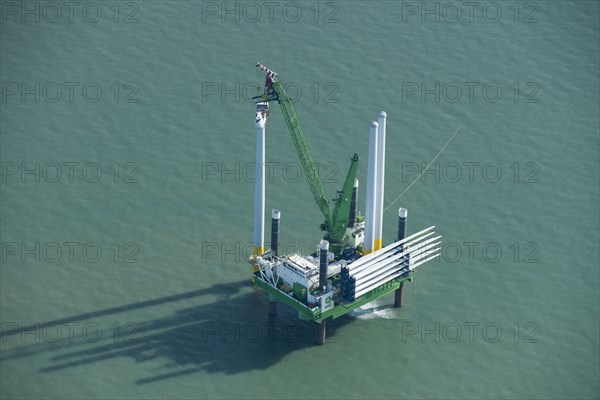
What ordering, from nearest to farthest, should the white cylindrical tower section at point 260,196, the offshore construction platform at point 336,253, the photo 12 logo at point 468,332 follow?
the offshore construction platform at point 336,253 < the white cylindrical tower section at point 260,196 < the photo 12 logo at point 468,332

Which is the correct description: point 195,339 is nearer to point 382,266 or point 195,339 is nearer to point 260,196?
point 260,196

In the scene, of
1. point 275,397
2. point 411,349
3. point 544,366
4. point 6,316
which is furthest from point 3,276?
point 544,366

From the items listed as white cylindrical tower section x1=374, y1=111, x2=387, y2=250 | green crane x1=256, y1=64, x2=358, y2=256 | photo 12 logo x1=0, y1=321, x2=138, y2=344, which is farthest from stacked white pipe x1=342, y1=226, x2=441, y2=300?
photo 12 logo x1=0, y1=321, x2=138, y2=344

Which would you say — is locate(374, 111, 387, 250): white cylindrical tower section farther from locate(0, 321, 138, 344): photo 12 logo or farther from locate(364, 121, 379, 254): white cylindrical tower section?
locate(0, 321, 138, 344): photo 12 logo

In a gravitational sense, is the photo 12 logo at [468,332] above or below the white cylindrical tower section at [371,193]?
below

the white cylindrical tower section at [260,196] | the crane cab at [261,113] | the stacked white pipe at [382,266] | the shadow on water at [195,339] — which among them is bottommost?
the shadow on water at [195,339]

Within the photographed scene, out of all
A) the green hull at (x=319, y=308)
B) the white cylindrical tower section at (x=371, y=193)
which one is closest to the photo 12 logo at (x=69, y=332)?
the green hull at (x=319, y=308)

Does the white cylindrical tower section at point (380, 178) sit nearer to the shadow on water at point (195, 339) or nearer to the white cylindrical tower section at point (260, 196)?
the shadow on water at point (195, 339)
